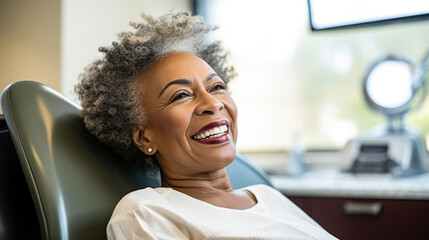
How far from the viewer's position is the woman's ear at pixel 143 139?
120 cm

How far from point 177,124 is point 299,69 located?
1.82 m

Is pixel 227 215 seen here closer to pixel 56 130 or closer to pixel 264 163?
pixel 56 130

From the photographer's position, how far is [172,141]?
1.14m

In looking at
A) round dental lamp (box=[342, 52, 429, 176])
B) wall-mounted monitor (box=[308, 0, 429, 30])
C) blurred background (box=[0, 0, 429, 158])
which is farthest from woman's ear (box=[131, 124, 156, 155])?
wall-mounted monitor (box=[308, 0, 429, 30])

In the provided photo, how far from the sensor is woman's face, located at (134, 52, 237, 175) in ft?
3.70

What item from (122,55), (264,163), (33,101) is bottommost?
(264,163)

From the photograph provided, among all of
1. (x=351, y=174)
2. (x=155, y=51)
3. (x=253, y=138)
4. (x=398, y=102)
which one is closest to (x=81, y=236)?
(x=155, y=51)

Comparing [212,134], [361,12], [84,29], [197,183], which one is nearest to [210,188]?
[197,183]

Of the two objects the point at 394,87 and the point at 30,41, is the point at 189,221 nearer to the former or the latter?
the point at 30,41

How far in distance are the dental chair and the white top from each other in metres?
0.11

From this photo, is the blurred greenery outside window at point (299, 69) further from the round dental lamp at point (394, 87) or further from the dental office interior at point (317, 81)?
the round dental lamp at point (394, 87)

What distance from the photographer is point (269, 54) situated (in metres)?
2.89

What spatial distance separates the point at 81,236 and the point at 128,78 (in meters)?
0.43

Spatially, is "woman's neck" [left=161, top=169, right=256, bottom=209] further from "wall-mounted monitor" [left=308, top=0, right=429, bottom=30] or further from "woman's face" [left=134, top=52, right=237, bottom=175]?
"wall-mounted monitor" [left=308, top=0, right=429, bottom=30]
